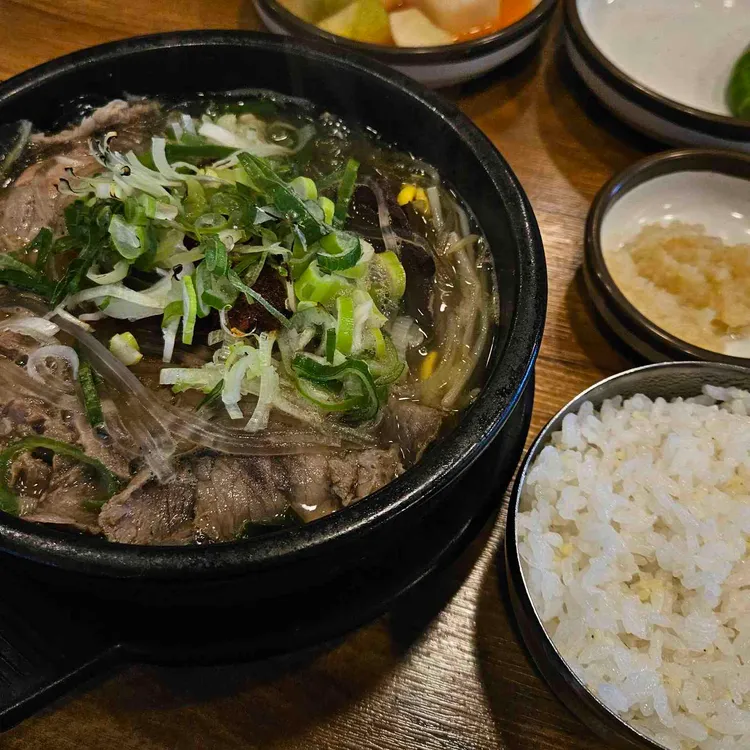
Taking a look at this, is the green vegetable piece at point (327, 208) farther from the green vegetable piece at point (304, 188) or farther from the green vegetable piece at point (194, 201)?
the green vegetable piece at point (194, 201)

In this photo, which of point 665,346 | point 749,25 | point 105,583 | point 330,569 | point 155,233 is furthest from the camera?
point 749,25

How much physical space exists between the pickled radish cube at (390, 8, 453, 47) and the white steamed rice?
5.33 ft

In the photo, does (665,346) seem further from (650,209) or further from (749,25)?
(749,25)

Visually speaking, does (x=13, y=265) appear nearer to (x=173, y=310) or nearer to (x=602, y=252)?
(x=173, y=310)

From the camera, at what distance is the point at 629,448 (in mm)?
1649

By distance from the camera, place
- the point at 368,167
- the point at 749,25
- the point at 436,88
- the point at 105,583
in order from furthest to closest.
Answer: the point at 749,25
the point at 436,88
the point at 368,167
the point at 105,583

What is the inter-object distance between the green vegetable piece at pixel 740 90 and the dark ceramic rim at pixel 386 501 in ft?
4.23

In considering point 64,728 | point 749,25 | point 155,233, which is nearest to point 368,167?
point 155,233

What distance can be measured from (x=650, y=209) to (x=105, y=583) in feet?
6.75

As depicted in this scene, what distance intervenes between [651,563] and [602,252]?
1.00 m

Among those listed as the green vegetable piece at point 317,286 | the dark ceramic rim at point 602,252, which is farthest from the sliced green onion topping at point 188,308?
the dark ceramic rim at point 602,252

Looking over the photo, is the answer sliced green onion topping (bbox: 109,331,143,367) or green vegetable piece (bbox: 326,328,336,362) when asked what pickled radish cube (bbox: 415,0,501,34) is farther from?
sliced green onion topping (bbox: 109,331,143,367)

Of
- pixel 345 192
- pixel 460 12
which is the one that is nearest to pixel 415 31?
pixel 460 12

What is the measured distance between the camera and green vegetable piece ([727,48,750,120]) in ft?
7.84
